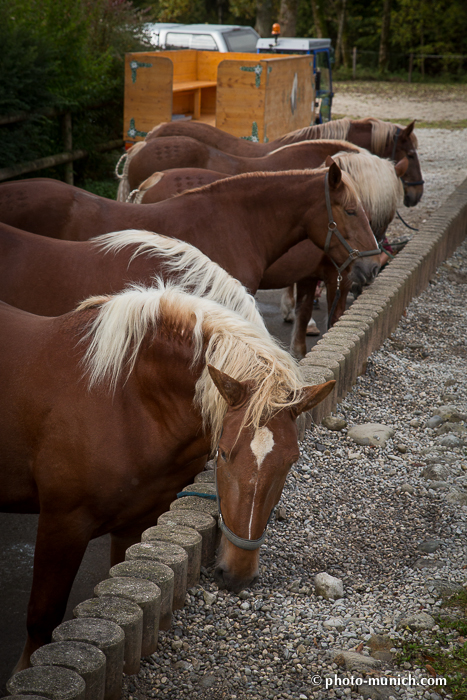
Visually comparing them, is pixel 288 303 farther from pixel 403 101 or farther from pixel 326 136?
pixel 403 101

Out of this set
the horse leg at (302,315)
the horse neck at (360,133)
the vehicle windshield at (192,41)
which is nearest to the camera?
the horse leg at (302,315)

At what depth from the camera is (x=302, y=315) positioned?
5.26 metres

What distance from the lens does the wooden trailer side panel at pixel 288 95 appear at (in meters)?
7.86

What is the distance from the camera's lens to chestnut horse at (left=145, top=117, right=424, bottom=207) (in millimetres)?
6289

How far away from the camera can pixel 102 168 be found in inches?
371

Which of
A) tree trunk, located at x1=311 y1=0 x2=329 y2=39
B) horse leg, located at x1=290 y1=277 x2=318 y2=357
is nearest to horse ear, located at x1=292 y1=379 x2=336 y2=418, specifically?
horse leg, located at x1=290 y1=277 x2=318 y2=357

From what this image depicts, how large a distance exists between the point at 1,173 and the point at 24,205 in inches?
119

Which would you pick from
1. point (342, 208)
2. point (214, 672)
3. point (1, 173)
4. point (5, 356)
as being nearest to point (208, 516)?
point (214, 672)

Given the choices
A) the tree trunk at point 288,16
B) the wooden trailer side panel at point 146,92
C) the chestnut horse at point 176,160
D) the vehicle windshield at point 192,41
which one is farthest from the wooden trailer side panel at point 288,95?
the tree trunk at point 288,16

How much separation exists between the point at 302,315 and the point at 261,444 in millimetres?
3494

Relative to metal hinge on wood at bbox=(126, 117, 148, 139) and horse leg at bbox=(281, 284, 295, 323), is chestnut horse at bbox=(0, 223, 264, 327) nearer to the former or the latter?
horse leg at bbox=(281, 284, 295, 323)

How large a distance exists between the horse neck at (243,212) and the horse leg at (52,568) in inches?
84.8

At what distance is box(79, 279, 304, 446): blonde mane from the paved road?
1.19m

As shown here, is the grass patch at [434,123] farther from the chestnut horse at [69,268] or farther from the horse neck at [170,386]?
the horse neck at [170,386]
